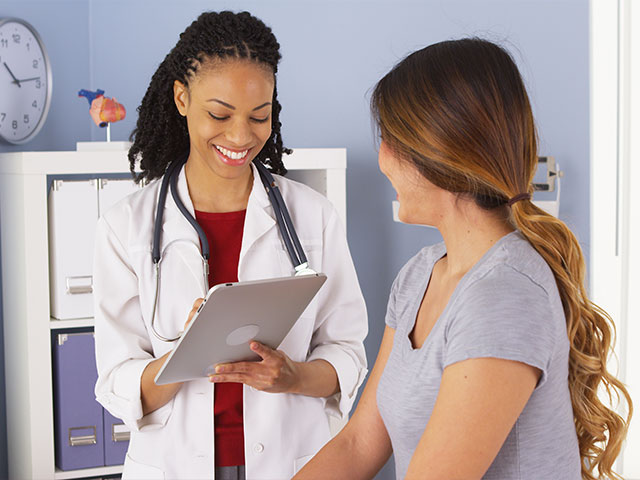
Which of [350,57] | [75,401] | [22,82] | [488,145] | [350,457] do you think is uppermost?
[350,57]

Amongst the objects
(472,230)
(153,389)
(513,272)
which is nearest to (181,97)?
(153,389)

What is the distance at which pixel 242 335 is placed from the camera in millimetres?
1229

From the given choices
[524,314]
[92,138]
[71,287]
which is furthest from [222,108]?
[92,138]

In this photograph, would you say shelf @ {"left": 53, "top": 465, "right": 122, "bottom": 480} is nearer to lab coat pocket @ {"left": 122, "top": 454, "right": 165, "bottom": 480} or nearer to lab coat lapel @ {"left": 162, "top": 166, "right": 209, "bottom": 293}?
lab coat pocket @ {"left": 122, "top": 454, "right": 165, "bottom": 480}

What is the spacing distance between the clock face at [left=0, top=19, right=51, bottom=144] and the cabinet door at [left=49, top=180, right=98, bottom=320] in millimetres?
368

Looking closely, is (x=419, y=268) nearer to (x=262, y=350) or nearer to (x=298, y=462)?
(x=262, y=350)

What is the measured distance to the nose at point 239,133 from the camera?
4.27ft

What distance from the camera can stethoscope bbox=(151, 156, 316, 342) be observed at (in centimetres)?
135

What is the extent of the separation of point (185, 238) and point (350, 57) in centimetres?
138

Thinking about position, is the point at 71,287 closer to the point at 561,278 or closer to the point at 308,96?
the point at 308,96

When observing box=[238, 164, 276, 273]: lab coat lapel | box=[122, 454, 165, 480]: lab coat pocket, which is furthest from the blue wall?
box=[122, 454, 165, 480]: lab coat pocket

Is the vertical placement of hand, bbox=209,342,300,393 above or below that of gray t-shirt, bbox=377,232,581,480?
below

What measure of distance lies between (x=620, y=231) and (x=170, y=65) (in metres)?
1.67

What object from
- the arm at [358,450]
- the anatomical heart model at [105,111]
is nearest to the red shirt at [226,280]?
the arm at [358,450]
